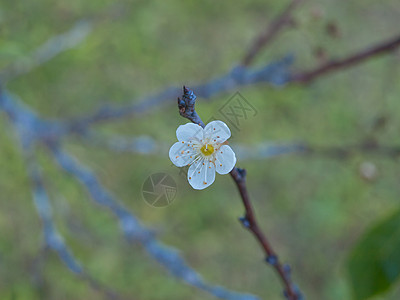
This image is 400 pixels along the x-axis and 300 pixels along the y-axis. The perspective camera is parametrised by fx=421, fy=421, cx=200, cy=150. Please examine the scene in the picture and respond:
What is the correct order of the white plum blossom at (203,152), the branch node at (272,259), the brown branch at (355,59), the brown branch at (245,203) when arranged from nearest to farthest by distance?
the brown branch at (245,203) → the white plum blossom at (203,152) → the branch node at (272,259) → the brown branch at (355,59)

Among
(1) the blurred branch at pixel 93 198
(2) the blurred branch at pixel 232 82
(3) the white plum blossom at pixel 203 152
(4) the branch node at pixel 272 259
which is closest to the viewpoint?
(3) the white plum blossom at pixel 203 152

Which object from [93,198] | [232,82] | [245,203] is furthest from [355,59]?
[93,198]

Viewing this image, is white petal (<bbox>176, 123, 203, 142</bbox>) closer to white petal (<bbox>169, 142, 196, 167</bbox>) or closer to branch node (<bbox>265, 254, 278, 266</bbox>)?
white petal (<bbox>169, 142, 196, 167</bbox>)

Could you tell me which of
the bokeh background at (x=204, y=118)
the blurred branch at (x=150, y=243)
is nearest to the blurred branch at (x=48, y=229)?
the blurred branch at (x=150, y=243)

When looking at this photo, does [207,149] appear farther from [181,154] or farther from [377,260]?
[377,260]

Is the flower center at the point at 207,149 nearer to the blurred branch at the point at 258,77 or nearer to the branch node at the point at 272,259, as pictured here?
the branch node at the point at 272,259

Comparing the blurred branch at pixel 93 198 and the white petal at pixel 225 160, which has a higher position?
the blurred branch at pixel 93 198

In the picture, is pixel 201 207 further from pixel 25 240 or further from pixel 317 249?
pixel 25 240
